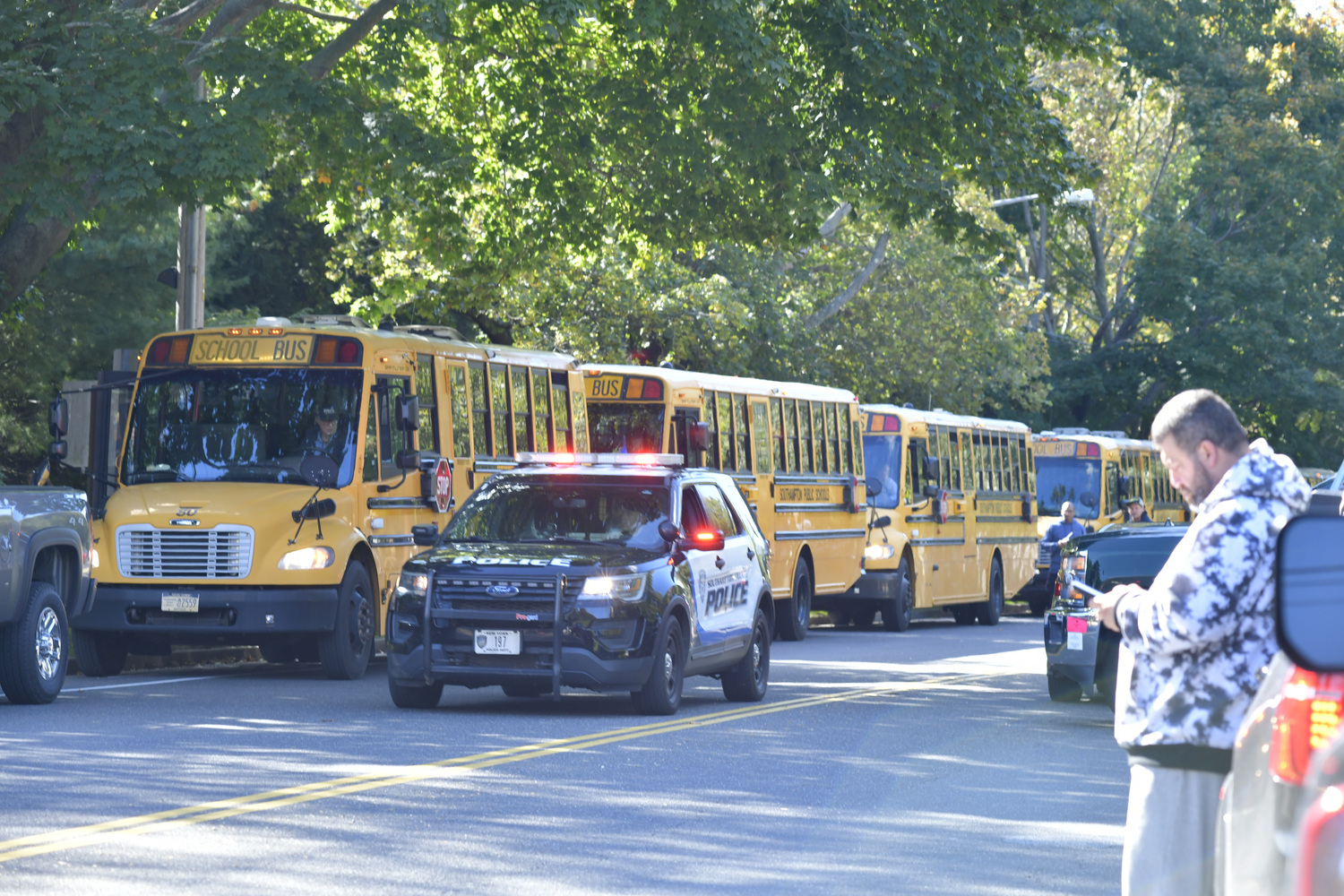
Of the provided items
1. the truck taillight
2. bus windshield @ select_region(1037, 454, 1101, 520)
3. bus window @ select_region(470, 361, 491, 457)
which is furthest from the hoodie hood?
bus windshield @ select_region(1037, 454, 1101, 520)

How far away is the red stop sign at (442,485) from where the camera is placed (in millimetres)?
19547

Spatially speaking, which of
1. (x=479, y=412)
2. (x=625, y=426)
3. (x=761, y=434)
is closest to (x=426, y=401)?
(x=479, y=412)

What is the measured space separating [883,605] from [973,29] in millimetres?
10419

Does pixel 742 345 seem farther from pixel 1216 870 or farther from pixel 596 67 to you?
pixel 1216 870

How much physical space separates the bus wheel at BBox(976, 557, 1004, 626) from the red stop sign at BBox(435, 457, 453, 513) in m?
15.1

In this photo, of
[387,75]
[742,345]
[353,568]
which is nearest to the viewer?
[353,568]

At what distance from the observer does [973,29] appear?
20.7m

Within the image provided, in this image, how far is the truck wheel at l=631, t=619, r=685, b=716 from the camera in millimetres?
14102

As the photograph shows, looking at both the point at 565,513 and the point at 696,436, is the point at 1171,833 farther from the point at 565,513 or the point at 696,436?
the point at 696,436

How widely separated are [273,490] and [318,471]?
430mm

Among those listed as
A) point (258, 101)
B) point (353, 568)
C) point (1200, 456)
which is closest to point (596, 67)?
point (258, 101)

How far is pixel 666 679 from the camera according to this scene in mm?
14281

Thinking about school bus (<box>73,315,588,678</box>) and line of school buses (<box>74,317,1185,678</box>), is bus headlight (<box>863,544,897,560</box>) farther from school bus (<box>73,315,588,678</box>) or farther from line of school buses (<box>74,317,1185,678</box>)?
school bus (<box>73,315,588,678</box>)

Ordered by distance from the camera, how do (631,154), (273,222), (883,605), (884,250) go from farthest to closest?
(273,222)
(884,250)
(883,605)
(631,154)
